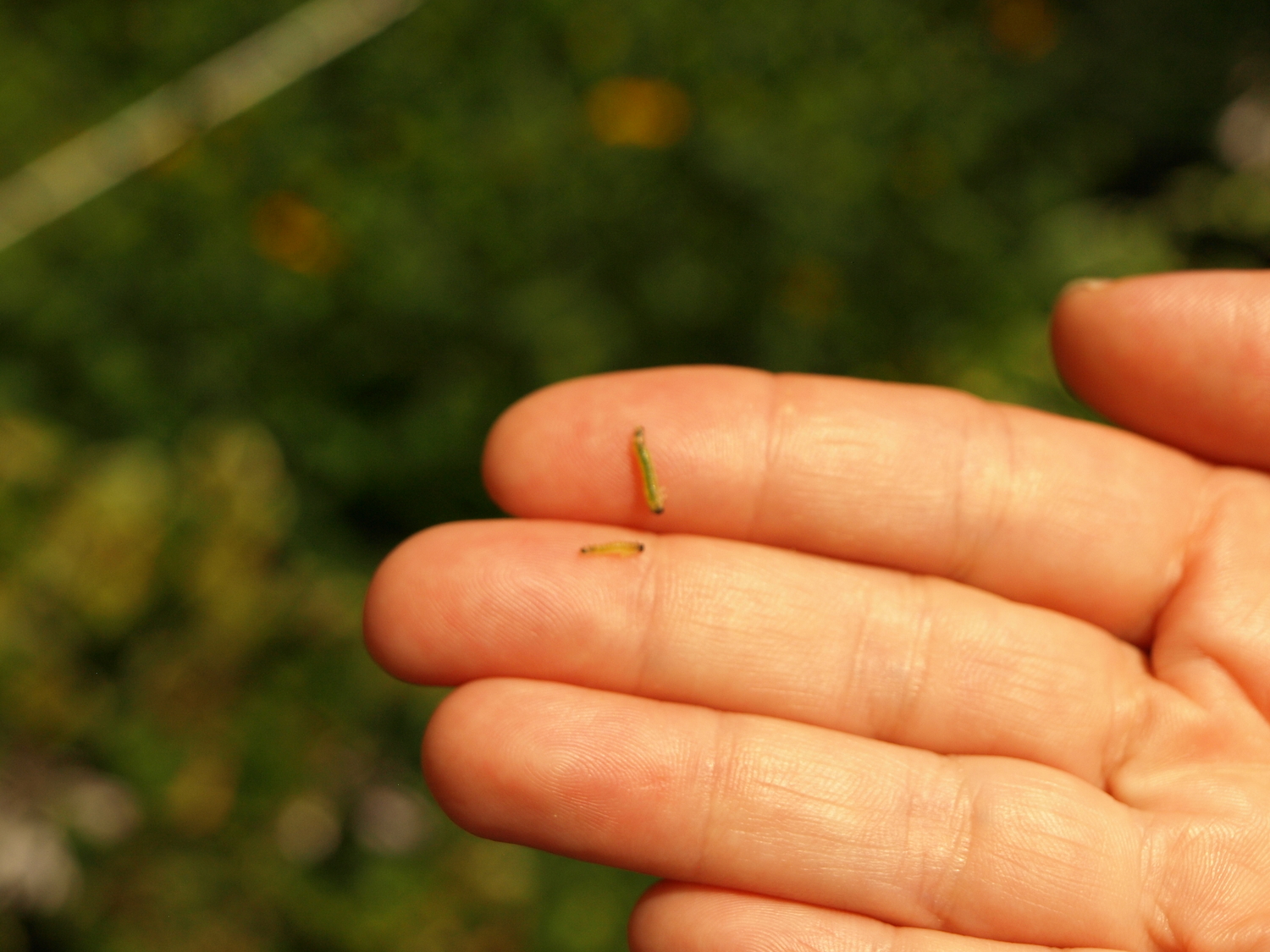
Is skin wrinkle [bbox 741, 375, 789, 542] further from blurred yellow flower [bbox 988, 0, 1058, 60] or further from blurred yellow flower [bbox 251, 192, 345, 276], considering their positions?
blurred yellow flower [bbox 988, 0, 1058, 60]

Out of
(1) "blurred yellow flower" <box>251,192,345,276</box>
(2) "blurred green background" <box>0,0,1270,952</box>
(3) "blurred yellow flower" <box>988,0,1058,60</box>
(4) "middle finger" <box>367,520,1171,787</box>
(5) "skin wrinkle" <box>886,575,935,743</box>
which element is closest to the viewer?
(4) "middle finger" <box>367,520,1171,787</box>

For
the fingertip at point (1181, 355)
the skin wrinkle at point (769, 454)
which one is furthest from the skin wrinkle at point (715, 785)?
the fingertip at point (1181, 355)

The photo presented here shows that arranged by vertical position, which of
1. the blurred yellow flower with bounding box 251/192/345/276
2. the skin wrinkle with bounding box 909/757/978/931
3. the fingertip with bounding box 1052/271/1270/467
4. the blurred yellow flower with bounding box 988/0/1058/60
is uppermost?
the blurred yellow flower with bounding box 988/0/1058/60

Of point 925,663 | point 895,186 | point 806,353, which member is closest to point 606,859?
point 925,663

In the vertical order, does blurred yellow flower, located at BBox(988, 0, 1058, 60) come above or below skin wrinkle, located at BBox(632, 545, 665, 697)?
above

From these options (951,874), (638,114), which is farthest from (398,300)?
(951,874)

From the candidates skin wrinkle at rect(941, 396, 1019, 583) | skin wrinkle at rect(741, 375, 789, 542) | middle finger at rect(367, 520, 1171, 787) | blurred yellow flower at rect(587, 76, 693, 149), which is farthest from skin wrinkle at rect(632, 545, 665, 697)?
blurred yellow flower at rect(587, 76, 693, 149)
